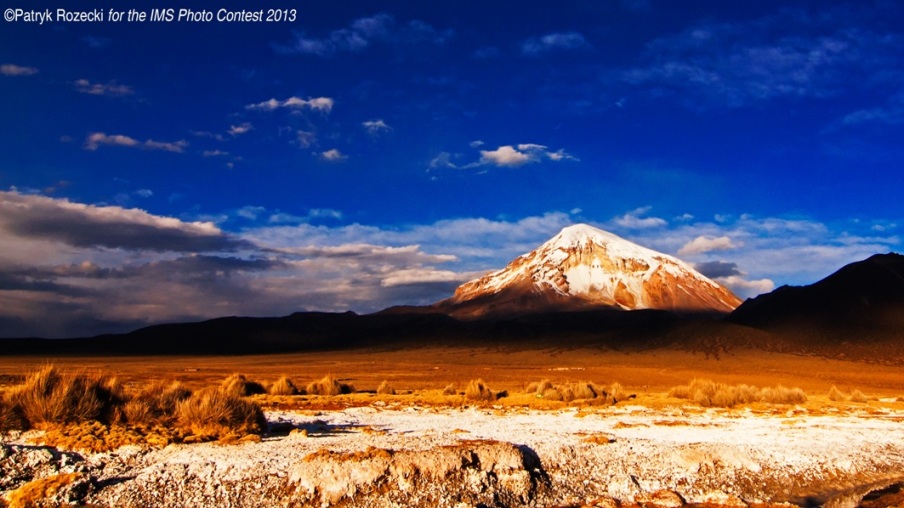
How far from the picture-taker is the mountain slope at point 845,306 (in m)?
76.1

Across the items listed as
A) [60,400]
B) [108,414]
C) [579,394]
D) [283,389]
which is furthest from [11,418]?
[579,394]

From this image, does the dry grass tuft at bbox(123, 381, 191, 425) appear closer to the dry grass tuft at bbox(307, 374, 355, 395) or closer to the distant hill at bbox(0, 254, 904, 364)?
the dry grass tuft at bbox(307, 374, 355, 395)

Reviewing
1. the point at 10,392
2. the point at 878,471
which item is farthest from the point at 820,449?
the point at 10,392

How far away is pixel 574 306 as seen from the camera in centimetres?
17650

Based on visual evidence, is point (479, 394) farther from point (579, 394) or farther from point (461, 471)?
point (461, 471)

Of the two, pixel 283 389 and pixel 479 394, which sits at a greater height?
pixel 283 389

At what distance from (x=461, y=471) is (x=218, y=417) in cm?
480

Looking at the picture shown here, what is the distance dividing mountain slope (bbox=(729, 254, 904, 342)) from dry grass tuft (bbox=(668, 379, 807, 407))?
55919mm

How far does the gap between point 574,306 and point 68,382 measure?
555ft

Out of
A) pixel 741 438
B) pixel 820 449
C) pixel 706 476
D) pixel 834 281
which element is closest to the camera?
pixel 706 476

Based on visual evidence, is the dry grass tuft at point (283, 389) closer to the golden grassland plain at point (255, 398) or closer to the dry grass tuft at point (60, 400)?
the golden grassland plain at point (255, 398)

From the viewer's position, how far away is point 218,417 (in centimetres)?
1193

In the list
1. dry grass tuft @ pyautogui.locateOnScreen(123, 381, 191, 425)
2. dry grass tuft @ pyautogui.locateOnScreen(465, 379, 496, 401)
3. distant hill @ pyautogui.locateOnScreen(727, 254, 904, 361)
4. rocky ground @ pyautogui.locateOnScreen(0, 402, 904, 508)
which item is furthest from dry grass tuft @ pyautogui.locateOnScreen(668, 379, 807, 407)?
distant hill @ pyautogui.locateOnScreen(727, 254, 904, 361)

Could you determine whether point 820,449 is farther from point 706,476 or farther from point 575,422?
point 575,422
